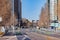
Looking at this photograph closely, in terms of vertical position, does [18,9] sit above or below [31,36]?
above

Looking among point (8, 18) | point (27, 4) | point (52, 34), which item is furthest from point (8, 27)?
point (52, 34)

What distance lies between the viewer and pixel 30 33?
291 centimetres

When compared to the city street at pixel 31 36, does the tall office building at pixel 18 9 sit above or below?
above

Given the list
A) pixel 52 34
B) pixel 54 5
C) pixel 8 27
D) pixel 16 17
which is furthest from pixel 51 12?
pixel 8 27

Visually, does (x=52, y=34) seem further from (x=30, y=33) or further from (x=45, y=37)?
(x=30, y=33)

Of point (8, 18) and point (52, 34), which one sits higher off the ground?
point (8, 18)

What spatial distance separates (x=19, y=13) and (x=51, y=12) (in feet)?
1.78

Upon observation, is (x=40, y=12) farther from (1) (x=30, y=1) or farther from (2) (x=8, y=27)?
(2) (x=8, y=27)

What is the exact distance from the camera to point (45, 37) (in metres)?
Result: 2.90

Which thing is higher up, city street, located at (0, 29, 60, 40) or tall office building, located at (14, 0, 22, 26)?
tall office building, located at (14, 0, 22, 26)

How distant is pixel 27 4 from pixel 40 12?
0.26m

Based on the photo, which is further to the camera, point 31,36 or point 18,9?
point 31,36

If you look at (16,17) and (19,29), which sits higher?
(16,17)

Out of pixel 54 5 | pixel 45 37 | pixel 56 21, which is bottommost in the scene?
pixel 45 37
